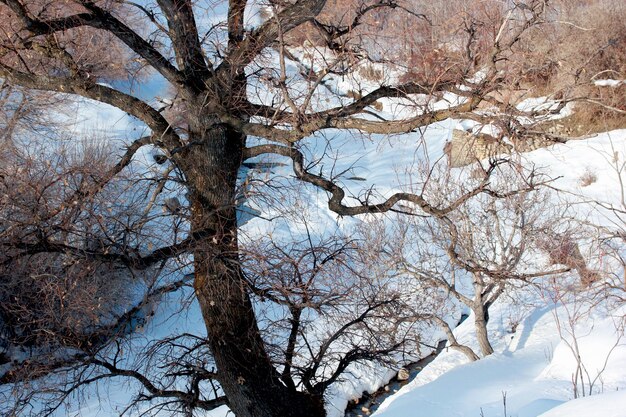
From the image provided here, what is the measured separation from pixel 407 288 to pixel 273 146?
385 inches

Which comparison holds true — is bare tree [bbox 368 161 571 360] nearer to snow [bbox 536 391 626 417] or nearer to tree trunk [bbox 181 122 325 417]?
tree trunk [bbox 181 122 325 417]

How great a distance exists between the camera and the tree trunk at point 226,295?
5.44 m

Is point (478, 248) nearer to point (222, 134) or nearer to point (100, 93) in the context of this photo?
point (222, 134)

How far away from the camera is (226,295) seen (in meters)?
5.52

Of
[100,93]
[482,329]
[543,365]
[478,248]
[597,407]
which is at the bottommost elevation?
[597,407]

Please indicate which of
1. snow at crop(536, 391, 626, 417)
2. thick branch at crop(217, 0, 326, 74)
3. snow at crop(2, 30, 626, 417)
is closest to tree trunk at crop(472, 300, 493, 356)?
snow at crop(2, 30, 626, 417)

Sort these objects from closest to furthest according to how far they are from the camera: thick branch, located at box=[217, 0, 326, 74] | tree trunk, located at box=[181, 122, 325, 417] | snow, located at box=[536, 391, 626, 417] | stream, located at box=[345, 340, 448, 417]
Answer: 1. snow, located at box=[536, 391, 626, 417]
2. thick branch, located at box=[217, 0, 326, 74]
3. tree trunk, located at box=[181, 122, 325, 417]
4. stream, located at box=[345, 340, 448, 417]

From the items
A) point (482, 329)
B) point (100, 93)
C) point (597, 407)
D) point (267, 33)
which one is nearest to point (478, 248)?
point (482, 329)

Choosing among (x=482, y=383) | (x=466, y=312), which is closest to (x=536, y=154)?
(x=466, y=312)

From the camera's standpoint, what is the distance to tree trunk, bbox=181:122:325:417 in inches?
214

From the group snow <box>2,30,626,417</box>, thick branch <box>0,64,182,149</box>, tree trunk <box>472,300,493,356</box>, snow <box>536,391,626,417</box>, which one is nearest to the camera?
snow <box>536,391,626,417</box>

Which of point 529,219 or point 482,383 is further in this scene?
point 529,219

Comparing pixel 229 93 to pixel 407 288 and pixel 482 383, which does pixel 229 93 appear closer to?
pixel 482 383

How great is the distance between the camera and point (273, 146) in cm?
589
